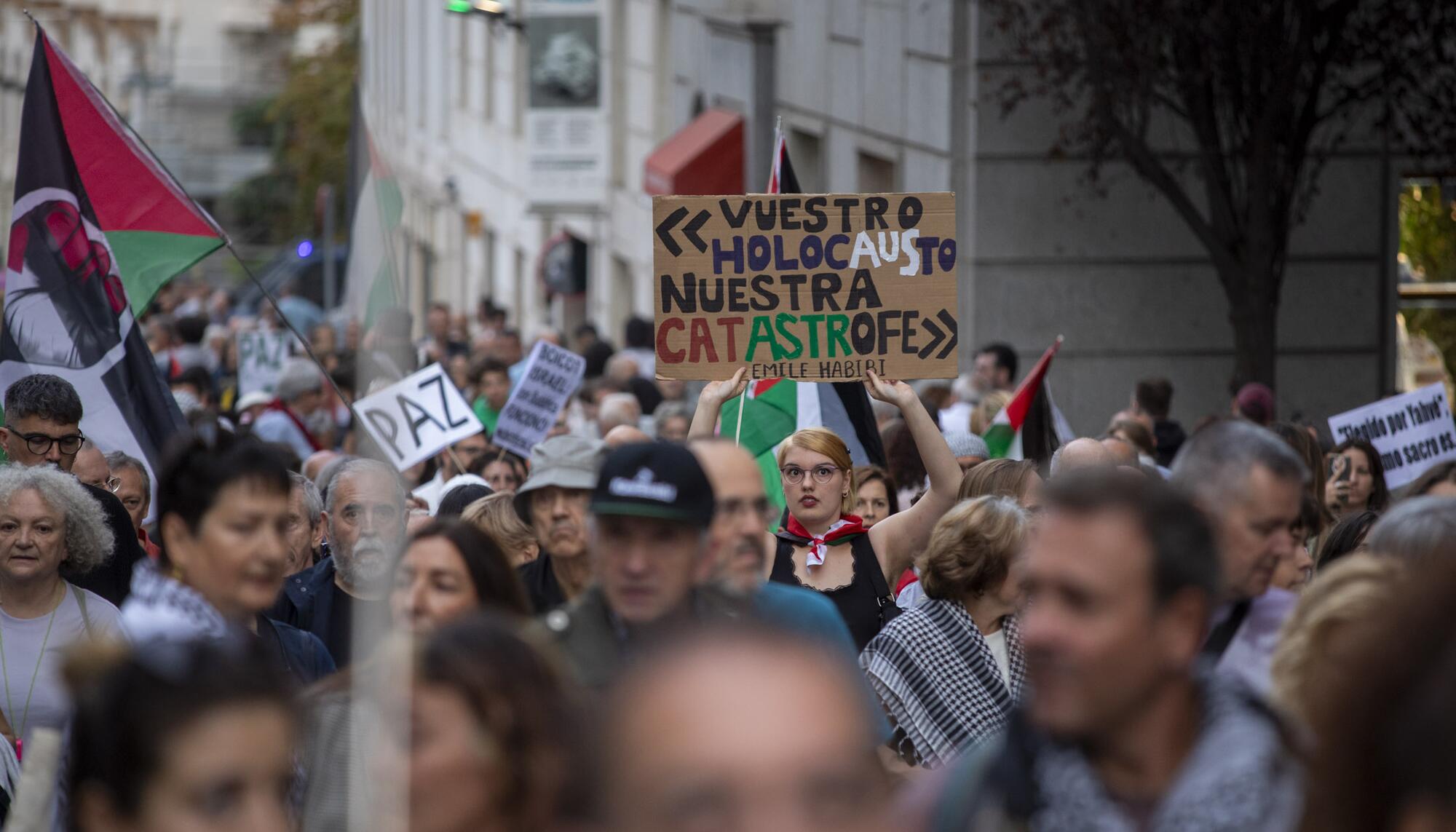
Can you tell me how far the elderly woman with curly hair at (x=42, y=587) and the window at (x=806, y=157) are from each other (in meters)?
13.7

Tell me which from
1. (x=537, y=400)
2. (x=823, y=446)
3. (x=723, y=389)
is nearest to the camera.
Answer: (x=823, y=446)

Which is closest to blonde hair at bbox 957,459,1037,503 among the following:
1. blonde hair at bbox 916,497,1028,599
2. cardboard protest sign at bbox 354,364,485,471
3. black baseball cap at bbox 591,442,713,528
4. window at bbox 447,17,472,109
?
blonde hair at bbox 916,497,1028,599

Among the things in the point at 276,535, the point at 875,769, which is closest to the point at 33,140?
the point at 276,535

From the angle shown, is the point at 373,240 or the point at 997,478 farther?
the point at 373,240

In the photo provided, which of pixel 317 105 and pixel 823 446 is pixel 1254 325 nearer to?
pixel 823 446

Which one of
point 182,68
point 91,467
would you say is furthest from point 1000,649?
point 182,68

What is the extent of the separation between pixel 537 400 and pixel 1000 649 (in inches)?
244

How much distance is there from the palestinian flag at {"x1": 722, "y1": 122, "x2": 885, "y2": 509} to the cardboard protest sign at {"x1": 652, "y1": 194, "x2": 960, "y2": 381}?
4.01ft

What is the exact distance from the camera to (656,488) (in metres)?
3.90

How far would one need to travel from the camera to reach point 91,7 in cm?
8106

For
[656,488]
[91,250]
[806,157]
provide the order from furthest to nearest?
1. [806,157]
2. [91,250]
3. [656,488]

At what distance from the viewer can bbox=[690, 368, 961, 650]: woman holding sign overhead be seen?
6.43 m

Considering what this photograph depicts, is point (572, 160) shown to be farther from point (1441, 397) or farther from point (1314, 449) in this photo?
point (1314, 449)

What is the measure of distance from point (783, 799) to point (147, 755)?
114cm
